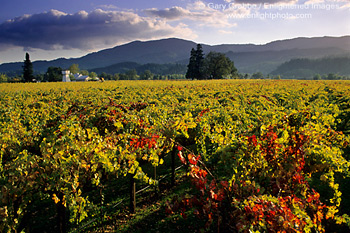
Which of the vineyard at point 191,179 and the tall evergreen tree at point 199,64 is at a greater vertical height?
the tall evergreen tree at point 199,64

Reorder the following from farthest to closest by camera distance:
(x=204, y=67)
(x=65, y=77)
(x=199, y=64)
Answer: (x=65, y=77), (x=204, y=67), (x=199, y=64)

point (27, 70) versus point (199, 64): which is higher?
point (199, 64)

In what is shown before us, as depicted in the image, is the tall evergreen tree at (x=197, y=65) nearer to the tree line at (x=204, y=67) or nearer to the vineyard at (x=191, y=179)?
the tree line at (x=204, y=67)

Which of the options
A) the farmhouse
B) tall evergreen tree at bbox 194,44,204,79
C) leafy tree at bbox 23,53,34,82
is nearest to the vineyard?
tall evergreen tree at bbox 194,44,204,79

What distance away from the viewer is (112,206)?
626 centimetres

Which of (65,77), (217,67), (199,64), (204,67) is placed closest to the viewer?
(199,64)

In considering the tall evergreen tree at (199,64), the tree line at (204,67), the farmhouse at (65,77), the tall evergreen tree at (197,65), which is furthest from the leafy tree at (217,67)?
the farmhouse at (65,77)

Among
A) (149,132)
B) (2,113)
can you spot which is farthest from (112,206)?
→ (2,113)

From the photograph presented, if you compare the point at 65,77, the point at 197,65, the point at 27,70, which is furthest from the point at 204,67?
the point at 27,70

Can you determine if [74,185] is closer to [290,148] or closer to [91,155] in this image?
[91,155]

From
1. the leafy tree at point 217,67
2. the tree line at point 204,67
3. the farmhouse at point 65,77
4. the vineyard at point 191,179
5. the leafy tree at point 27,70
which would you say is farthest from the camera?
the farmhouse at point 65,77

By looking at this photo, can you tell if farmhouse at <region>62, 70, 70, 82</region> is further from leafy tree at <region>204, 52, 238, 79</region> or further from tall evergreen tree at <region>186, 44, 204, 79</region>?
leafy tree at <region>204, 52, 238, 79</region>

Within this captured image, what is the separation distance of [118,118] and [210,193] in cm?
478

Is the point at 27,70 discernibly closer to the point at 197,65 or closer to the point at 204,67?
the point at 197,65
